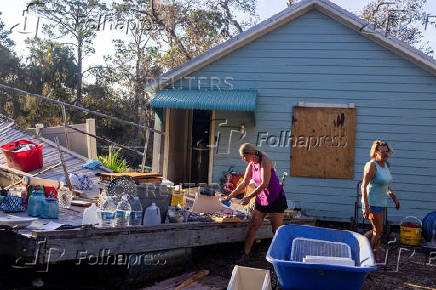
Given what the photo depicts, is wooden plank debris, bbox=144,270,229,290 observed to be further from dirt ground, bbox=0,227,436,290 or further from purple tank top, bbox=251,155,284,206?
purple tank top, bbox=251,155,284,206

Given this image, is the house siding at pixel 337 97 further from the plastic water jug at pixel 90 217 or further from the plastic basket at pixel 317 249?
the plastic water jug at pixel 90 217

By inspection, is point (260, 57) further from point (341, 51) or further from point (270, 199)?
point (270, 199)

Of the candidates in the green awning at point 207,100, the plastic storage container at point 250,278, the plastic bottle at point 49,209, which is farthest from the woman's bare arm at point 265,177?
the green awning at point 207,100

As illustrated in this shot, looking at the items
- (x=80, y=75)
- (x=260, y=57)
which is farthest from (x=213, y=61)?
(x=80, y=75)

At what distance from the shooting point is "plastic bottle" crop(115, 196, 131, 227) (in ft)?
19.6

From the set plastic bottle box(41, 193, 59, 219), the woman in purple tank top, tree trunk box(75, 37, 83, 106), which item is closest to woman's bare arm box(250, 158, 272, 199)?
A: the woman in purple tank top

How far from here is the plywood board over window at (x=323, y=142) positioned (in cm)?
1044

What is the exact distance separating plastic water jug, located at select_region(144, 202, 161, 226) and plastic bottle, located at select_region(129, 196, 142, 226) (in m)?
0.13

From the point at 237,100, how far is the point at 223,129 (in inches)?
40.2

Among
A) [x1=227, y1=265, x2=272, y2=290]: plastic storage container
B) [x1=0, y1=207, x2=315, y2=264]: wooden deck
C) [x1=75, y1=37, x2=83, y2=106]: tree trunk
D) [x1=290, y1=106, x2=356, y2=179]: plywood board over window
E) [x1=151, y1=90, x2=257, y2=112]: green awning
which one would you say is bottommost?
[x1=227, y1=265, x2=272, y2=290]: plastic storage container

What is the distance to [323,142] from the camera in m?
10.5

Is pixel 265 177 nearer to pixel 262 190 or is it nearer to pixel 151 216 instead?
pixel 262 190

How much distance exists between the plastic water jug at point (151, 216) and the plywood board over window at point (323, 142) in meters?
4.86
